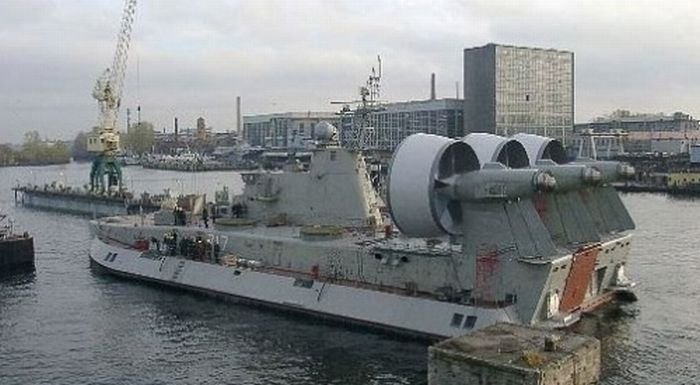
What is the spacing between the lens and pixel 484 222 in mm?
30203

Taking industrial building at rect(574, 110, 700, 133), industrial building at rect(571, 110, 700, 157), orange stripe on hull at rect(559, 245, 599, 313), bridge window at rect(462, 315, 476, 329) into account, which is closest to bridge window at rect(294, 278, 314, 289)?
bridge window at rect(462, 315, 476, 329)

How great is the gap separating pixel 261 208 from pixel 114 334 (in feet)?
42.1

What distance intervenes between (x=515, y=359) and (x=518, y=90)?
5905 inches

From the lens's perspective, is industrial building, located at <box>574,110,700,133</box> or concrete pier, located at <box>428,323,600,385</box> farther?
industrial building, located at <box>574,110,700,133</box>

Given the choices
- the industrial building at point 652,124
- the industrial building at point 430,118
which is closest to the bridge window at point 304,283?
the industrial building at point 430,118

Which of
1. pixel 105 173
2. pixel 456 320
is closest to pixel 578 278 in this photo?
pixel 456 320

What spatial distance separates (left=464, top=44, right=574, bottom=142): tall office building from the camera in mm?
157125

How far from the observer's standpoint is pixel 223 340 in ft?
103

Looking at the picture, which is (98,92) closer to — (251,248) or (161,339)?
(251,248)

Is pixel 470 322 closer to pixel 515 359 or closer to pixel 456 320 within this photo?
pixel 456 320

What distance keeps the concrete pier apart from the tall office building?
442ft

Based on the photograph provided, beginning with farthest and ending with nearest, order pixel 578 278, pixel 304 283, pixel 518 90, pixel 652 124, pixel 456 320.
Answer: pixel 652 124 < pixel 518 90 < pixel 304 283 < pixel 578 278 < pixel 456 320

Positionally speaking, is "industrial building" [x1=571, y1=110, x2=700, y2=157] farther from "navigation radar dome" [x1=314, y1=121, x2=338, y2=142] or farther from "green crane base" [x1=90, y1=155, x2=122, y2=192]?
"navigation radar dome" [x1=314, y1=121, x2=338, y2=142]

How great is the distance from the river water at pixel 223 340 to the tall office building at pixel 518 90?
114772 millimetres
